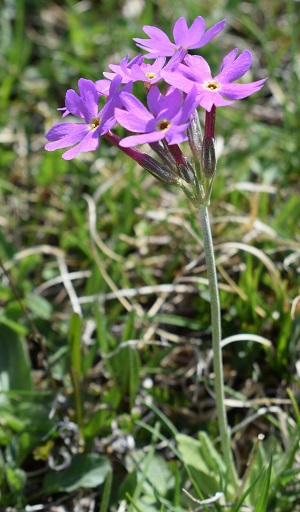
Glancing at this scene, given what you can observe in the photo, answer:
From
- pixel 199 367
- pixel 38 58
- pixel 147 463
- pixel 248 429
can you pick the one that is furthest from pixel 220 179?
pixel 38 58

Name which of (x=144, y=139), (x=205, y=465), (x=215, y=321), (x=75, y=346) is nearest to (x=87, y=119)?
(x=144, y=139)

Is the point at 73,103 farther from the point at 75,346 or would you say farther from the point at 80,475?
the point at 80,475

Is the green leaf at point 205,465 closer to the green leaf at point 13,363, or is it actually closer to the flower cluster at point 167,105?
the green leaf at point 13,363

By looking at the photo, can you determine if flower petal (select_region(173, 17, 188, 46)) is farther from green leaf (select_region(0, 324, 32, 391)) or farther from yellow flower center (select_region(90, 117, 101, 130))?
green leaf (select_region(0, 324, 32, 391))

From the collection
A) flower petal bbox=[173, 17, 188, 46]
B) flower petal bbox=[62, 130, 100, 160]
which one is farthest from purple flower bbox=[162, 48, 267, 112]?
flower petal bbox=[62, 130, 100, 160]

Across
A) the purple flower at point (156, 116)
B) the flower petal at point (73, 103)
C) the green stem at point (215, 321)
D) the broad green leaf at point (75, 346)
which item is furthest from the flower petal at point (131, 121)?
the broad green leaf at point (75, 346)
